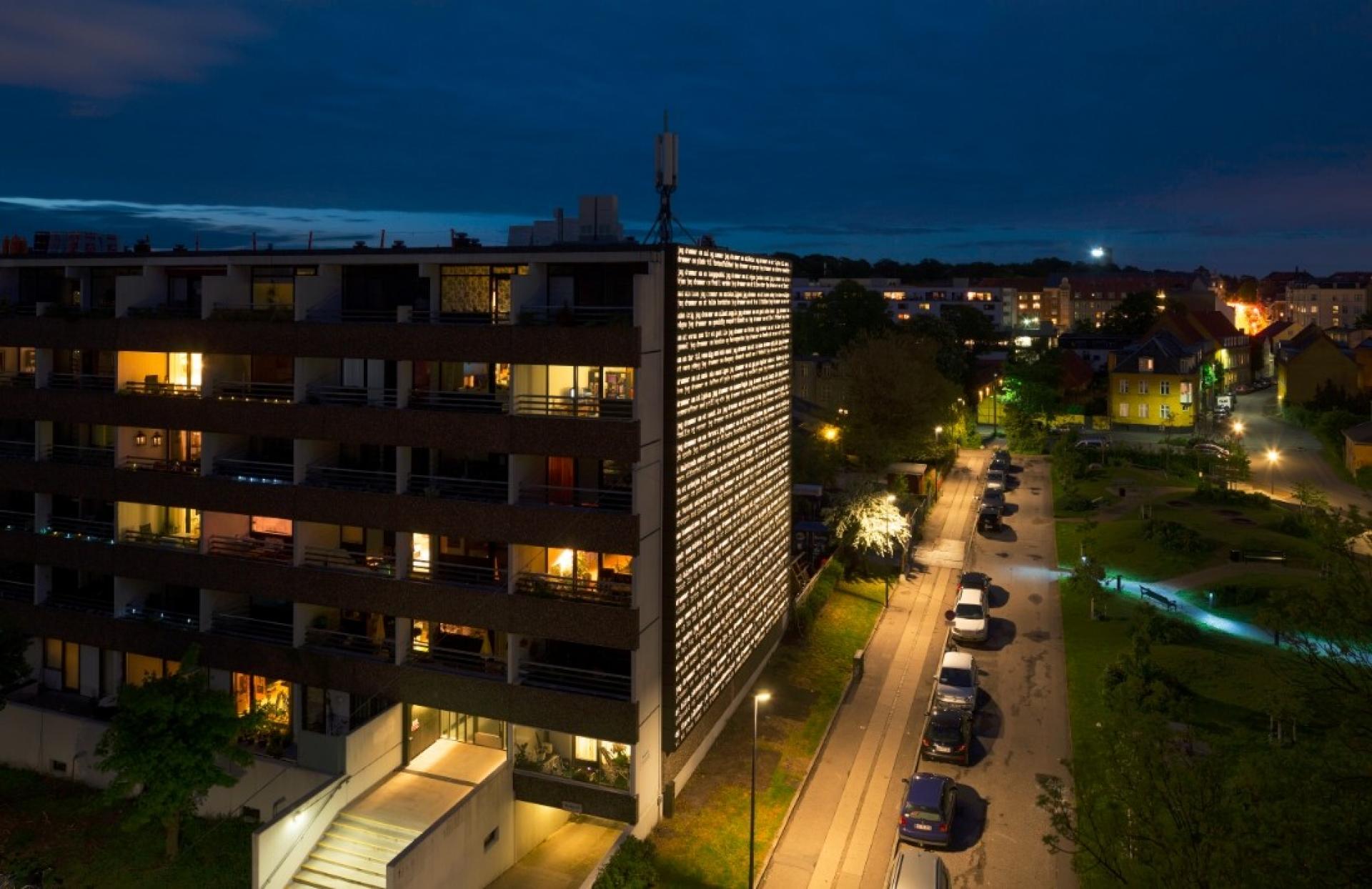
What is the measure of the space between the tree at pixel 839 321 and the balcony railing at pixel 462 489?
91499mm

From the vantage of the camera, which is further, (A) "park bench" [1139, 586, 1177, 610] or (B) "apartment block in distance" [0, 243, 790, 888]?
(A) "park bench" [1139, 586, 1177, 610]

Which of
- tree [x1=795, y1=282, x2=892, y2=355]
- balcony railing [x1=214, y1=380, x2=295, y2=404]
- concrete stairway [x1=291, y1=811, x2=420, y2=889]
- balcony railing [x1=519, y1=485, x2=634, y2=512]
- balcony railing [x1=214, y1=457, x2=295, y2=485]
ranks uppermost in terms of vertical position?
tree [x1=795, y1=282, x2=892, y2=355]

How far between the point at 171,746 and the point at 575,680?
12242 millimetres

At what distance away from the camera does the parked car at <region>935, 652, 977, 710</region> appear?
119ft

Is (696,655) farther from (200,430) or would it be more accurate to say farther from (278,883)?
(200,430)

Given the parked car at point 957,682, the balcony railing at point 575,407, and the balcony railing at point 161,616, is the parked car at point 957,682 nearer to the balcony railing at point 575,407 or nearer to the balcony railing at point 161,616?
the balcony railing at point 575,407

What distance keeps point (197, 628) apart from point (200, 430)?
7198mm

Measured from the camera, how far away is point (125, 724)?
1173 inches

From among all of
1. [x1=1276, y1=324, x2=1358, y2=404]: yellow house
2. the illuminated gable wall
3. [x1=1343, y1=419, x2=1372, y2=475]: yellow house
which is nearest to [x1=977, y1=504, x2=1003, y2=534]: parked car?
the illuminated gable wall

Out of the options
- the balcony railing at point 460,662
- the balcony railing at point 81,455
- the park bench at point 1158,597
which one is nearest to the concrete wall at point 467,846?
the balcony railing at point 460,662

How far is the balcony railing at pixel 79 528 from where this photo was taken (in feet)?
123

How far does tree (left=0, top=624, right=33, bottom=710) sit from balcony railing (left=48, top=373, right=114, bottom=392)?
9343 millimetres

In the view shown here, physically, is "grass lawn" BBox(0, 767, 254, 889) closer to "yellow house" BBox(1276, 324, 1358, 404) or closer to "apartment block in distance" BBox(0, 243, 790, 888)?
"apartment block in distance" BBox(0, 243, 790, 888)

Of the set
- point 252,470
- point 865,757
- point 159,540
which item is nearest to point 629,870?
point 865,757
